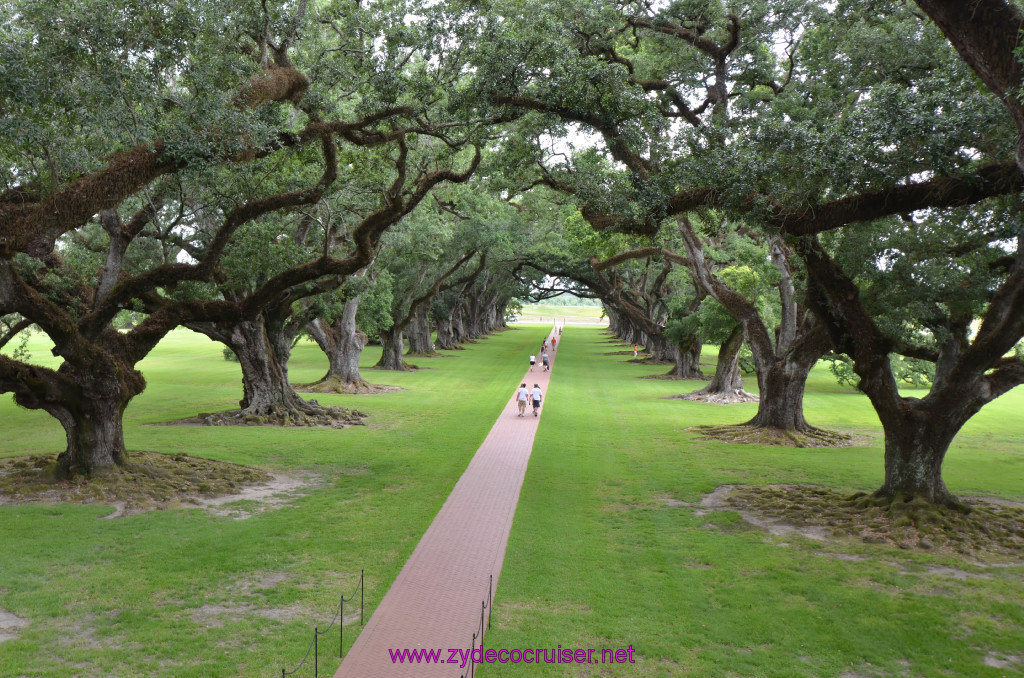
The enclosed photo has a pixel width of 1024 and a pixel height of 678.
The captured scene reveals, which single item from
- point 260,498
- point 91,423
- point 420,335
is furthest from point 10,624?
point 420,335

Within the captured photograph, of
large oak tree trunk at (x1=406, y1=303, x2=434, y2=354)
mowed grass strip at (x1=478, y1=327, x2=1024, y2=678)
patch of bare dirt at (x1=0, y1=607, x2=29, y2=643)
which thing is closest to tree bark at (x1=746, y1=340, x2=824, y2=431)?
mowed grass strip at (x1=478, y1=327, x2=1024, y2=678)

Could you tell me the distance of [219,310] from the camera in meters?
14.9

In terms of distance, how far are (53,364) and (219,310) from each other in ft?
110

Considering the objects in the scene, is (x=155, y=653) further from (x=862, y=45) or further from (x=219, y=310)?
(x=862, y=45)

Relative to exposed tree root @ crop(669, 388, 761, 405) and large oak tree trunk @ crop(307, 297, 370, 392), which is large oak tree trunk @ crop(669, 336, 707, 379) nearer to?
exposed tree root @ crop(669, 388, 761, 405)

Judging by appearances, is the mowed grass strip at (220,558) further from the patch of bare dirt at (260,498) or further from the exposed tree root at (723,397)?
the exposed tree root at (723,397)

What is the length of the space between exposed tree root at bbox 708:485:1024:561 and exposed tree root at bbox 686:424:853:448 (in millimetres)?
6595

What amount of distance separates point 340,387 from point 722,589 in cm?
2370

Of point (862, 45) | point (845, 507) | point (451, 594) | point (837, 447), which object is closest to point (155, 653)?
point (451, 594)

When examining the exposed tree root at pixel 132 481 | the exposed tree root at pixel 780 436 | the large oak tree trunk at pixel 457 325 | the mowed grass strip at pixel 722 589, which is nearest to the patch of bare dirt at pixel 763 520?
the mowed grass strip at pixel 722 589

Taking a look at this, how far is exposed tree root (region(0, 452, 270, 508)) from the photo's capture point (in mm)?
12789

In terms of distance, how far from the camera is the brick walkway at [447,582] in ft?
23.0

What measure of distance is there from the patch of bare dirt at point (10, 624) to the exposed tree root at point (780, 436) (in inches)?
686

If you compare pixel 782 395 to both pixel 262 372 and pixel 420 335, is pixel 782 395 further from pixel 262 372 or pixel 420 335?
pixel 420 335
